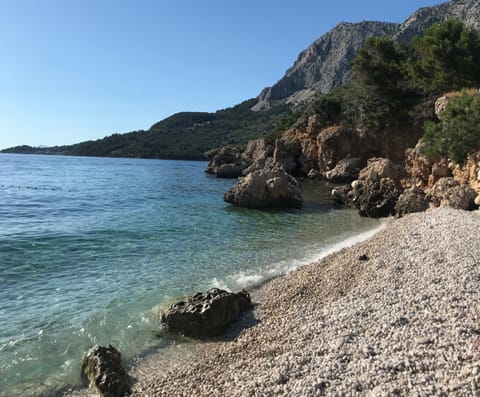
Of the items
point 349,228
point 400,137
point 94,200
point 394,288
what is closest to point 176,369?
point 394,288

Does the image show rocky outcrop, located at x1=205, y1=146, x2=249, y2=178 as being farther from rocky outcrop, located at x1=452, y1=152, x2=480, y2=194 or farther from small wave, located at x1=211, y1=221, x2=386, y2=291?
small wave, located at x1=211, y1=221, x2=386, y2=291

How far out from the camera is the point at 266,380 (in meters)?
6.33

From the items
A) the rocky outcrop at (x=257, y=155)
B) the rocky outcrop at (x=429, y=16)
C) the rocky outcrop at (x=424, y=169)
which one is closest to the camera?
the rocky outcrop at (x=424, y=169)

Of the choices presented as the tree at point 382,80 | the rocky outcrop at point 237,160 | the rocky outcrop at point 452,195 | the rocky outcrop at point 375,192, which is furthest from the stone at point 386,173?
the rocky outcrop at point 237,160

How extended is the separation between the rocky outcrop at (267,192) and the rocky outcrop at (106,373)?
2231 centimetres

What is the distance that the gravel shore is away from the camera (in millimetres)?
5797

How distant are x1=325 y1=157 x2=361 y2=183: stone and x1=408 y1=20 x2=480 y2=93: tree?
1611 centimetres

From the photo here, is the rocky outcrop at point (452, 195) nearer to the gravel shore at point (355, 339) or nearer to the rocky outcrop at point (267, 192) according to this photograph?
the gravel shore at point (355, 339)

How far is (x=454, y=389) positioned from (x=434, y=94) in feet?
141

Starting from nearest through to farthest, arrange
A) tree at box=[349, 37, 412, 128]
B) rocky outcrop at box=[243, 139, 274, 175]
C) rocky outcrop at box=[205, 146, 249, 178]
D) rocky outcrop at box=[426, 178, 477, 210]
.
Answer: rocky outcrop at box=[426, 178, 477, 210] → tree at box=[349, 37, 412, 128] → rocky outcrop at box=[243, 139, 274, 175] → rocky outcrop at box=[205, 146, 249, 178]

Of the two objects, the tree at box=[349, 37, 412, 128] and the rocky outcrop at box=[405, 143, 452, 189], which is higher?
the tree at box=[349, 37, 412, 128]

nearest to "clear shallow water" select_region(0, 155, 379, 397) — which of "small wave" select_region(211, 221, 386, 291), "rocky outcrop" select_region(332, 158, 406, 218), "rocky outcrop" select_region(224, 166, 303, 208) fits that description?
"small wave" select_region(211, 221, 386, 291)

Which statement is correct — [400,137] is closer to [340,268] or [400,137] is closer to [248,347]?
[340,268]

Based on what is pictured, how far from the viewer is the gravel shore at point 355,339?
580cm
